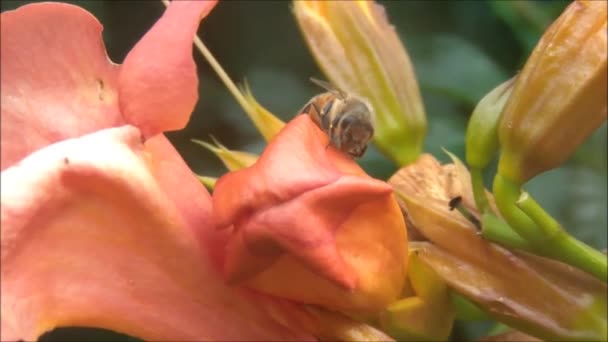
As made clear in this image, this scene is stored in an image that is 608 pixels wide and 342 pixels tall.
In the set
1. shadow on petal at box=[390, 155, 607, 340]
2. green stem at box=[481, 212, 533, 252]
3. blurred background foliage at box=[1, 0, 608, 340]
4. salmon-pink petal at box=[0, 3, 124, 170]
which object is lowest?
blurred background foliage at box=[1, 0, 608, 340]

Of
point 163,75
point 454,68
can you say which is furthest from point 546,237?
point 454,68

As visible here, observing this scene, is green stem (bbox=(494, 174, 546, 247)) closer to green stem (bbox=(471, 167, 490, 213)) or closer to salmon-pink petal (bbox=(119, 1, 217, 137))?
green stem (bbox=(471, 167, 490, 213))

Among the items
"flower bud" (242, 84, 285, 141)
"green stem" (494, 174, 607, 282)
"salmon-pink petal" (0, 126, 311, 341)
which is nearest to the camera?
"salmon-pink petal" (0, 126, 311, 341)

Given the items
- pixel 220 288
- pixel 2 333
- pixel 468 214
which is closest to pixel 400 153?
pixel 468 214

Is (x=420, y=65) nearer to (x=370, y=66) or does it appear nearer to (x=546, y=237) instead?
(x=370, y=66)

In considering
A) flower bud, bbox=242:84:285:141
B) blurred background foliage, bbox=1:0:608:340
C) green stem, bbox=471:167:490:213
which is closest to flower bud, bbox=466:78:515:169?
green stem, bbox=471:167:490:213

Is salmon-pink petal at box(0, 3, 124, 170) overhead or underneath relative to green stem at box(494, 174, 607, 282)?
overhead

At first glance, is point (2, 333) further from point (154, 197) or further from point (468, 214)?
point (468, 214)
